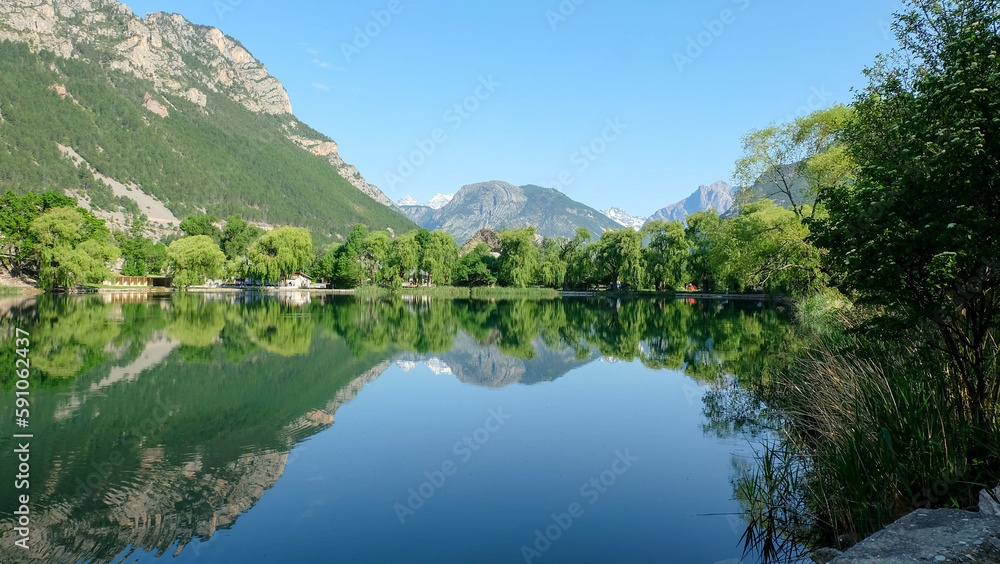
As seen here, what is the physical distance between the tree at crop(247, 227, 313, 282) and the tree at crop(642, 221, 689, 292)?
45.5 meters

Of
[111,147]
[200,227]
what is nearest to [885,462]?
[200,227]

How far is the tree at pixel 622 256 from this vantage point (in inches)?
2665

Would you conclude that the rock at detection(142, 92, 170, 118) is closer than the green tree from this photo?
No

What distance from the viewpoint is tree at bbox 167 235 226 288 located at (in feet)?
211

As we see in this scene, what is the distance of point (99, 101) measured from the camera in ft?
560

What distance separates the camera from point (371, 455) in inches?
376

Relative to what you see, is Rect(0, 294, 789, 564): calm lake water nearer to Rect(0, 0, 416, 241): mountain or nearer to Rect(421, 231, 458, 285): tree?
Rect(421, 231, 458, 285): tree

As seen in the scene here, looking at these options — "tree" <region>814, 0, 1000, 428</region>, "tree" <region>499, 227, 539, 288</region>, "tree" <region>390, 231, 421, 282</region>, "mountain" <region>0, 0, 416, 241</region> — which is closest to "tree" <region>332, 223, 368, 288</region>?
"tree" <region>390, 231, 421, 282</region>

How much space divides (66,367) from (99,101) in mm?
198576

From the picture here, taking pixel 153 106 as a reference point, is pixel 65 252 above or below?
below

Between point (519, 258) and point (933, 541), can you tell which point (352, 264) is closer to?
point (519, 258)

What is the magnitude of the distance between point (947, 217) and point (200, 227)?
370 ft

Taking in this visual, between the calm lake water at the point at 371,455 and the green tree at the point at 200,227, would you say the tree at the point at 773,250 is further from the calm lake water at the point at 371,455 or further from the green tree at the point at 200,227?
the green tree at the point at 200,227

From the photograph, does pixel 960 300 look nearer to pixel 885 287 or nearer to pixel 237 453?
pixel 885 287
